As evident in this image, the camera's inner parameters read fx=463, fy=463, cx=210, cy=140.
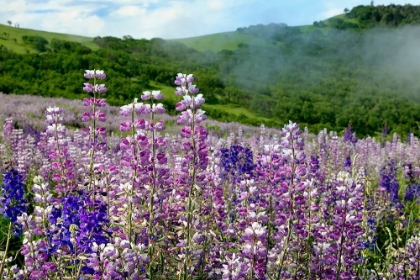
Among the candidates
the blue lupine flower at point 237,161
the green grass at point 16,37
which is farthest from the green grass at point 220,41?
the blue lupine flower at point 237,161

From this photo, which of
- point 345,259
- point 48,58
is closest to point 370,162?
point 345,259

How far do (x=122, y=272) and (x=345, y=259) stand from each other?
6.07 feet

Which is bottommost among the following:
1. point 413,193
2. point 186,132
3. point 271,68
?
point 413,193

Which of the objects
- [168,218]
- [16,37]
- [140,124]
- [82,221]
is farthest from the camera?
[16,37]

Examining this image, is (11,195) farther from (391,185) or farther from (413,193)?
(413,193)

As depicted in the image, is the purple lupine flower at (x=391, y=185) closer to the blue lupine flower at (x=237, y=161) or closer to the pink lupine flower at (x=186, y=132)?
the blue lupine flower at (x=237, y=161)

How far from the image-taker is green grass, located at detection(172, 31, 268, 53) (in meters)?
71.1

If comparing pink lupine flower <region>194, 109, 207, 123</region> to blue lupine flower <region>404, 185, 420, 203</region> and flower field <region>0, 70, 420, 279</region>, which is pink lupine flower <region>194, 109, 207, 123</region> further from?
blue lupine flower <region>404, 185, 420, 203</region>

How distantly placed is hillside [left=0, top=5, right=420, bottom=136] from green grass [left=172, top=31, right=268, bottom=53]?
0.31 meters

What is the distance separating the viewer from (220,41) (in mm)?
75562

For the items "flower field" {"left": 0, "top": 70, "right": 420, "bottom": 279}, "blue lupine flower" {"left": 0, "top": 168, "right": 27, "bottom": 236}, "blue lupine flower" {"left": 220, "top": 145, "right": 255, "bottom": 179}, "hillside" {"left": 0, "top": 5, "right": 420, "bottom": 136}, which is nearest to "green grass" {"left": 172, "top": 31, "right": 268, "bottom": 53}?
"hillside" {"left": 0, "top": 5, "right": 420, "bottom": 136}

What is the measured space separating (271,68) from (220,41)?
19.0 m

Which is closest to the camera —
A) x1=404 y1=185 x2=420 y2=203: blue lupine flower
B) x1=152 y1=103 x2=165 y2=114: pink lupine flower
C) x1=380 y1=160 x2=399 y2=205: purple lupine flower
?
x1=152 y1=103 x2=165 y2=114: pink lupine flower

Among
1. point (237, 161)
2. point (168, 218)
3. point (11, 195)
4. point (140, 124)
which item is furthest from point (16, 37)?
point (140, 124)
